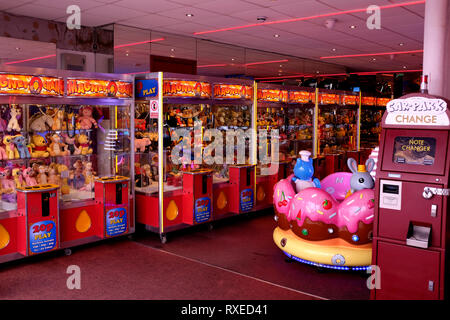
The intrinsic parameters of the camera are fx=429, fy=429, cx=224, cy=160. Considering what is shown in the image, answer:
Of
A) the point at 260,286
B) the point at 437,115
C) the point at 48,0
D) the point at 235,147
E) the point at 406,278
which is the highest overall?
the point at 48,0

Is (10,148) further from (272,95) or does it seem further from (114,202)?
(272,95)

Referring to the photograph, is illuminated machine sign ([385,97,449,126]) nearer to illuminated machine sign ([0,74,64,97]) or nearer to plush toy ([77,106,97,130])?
illuminated machine sign ([0,74,64,97])

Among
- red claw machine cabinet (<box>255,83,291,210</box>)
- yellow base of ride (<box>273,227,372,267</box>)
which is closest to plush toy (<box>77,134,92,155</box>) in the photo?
yellow base of ride (<box>273,227,372,267</box>)

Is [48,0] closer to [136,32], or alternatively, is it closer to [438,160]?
[136,32]

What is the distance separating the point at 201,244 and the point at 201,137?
5.71ft

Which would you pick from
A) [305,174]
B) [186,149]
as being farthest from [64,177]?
[305,174]

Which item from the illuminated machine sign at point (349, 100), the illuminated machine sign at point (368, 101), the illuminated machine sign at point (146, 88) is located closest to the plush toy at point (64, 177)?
the illuminated machine sign at point (146, 88)

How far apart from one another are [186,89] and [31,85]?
1994 mm

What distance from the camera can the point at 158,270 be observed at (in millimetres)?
4758

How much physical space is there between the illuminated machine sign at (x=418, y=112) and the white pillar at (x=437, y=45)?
2.34 ft

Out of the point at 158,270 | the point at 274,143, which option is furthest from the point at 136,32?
the point at 158,270

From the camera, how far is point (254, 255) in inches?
208

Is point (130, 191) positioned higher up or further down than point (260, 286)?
higher up

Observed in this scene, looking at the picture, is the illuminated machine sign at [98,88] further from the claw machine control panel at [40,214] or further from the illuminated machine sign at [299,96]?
the illuminated machine sign at [299,96]
